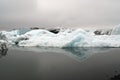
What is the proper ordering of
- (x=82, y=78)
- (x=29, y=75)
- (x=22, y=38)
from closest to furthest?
(x=82, y=78)
(x=29, y=75)
(x=22, y=38)

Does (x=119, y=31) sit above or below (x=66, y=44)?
above

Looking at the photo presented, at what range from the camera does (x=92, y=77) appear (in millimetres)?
6586

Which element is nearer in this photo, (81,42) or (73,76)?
(73,76)

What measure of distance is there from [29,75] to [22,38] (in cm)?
1591

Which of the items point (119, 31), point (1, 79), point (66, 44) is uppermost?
point (119, 31)

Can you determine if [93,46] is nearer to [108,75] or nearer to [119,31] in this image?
[119,31]

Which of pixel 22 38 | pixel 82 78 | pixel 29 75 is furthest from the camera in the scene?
pixel 22 38

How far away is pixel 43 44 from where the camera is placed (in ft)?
63.8

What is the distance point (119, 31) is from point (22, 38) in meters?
10.0

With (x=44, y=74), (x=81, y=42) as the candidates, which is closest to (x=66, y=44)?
(x=81, y=42)

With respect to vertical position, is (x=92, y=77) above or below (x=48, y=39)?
below

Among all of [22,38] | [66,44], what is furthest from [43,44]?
[22,38]

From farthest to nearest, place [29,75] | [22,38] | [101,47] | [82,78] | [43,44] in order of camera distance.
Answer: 1. [22,38]
2. [43,44]
3. [101,47]
4. [29,75]
5. [82,78]

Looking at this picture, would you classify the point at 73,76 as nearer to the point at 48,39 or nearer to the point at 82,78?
the point at 82,78
